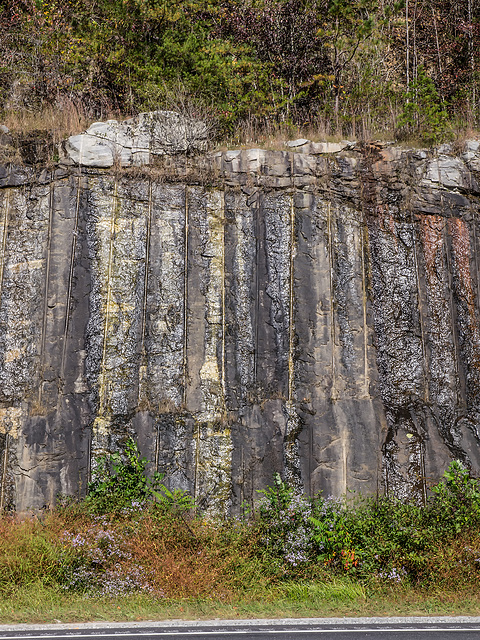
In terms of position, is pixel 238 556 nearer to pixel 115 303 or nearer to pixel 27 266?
pixel 115 303

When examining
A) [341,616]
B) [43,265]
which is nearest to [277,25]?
[43,265]

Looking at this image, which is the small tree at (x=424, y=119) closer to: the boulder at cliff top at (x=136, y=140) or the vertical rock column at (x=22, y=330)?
the boulder at cliff top at (x=136, y=140)

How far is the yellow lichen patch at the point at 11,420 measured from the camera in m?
8.84

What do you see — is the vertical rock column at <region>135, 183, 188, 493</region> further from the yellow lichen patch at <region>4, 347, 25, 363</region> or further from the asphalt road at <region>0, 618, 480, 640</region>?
the asphalt road at <region>0, 618, 480, 640</region>

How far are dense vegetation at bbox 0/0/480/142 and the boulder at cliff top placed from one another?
0.86 m

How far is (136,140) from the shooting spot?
406 inches

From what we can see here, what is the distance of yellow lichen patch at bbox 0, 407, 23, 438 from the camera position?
8836 millimetres

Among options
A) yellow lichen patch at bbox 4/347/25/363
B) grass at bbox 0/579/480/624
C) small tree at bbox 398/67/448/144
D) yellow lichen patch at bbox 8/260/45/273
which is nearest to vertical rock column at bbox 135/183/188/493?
yellow lichen patch at bbox 8/260/45/273

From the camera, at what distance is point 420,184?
34.1 feet

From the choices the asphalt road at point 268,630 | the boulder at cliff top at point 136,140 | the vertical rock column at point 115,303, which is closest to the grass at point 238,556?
the asphalt road at point 268,630

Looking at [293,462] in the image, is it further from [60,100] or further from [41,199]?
[60,100]

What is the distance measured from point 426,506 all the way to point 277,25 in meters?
10.5

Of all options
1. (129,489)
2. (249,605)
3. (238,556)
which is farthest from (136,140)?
(249,605)

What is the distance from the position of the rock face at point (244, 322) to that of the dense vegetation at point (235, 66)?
1.93 m
